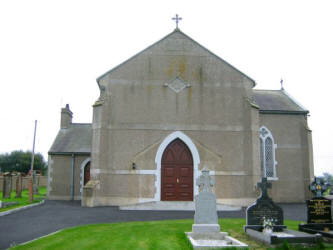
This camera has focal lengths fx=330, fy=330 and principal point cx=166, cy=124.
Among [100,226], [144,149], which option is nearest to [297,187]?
[144,149]

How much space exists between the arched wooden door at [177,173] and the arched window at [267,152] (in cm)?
710

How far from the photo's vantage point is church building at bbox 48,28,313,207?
19219mm

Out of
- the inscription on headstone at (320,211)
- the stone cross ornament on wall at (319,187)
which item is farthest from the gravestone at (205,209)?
the stone cross ornament on wall at (319,187)

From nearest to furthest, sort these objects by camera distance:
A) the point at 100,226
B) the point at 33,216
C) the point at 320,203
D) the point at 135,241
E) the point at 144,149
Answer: the point at 135,241, the point at 320,203, the point at 100,226, the point at 33,216, the point at 144,149

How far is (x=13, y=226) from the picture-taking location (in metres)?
12.1

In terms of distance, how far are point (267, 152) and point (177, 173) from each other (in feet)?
27.2

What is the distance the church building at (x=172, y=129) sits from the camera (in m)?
19.2

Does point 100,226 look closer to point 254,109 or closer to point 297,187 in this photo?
point 254,109

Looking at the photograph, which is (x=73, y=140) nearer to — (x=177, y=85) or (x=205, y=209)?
(x=177, y=85)

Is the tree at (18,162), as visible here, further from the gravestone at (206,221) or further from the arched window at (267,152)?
the gravestone at (206,221)

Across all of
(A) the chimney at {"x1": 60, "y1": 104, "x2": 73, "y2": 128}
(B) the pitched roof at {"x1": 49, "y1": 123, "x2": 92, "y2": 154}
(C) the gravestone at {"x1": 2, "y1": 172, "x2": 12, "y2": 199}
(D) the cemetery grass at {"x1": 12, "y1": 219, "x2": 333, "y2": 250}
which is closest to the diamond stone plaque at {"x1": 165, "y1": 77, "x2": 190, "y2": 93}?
(D) the cemetery grass at {"x1": 12, "y1": 219, "x2": 333, "y2": 250}

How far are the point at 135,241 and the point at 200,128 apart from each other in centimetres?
1164

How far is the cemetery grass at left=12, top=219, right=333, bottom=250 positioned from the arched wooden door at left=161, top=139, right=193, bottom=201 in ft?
22.7

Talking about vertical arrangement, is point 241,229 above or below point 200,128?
below
